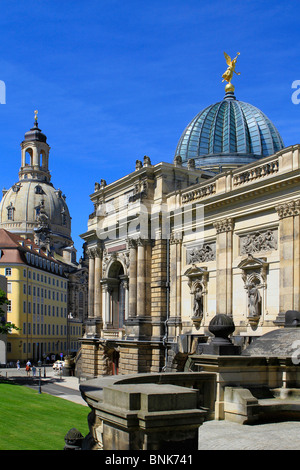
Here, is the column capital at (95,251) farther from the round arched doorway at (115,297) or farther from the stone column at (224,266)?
the stone column at (224,266)

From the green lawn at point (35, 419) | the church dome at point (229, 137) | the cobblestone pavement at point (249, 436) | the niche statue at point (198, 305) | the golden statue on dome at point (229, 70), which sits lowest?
the green lawn at point (35, 419)

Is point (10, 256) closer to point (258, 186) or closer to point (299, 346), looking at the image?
point (258, 186)

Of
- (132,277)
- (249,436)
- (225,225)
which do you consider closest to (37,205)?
(132,277)

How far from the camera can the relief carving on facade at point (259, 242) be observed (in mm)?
31781

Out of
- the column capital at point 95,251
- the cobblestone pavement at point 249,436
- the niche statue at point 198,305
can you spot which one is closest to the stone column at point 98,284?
the column capital at point 95,251

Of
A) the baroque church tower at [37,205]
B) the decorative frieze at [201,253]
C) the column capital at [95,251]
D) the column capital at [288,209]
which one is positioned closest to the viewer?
the column capital at [288,209]

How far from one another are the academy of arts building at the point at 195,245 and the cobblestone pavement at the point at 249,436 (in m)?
18.1

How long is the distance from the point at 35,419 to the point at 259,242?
16.7 m

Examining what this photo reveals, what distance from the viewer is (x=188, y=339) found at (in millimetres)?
36531

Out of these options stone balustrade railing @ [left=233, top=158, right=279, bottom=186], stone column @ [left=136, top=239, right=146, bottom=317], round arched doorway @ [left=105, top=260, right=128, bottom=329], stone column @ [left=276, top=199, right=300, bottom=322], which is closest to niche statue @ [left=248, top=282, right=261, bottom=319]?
stone column @ [left=276, top=199, right=300, bottom=322]

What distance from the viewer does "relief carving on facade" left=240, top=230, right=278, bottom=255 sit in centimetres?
3178

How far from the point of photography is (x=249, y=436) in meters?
11.4

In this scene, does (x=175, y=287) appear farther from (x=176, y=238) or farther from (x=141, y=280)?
(x=176, y=238)

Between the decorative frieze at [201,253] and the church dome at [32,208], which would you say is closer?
the decorative frieze at [201,253]
